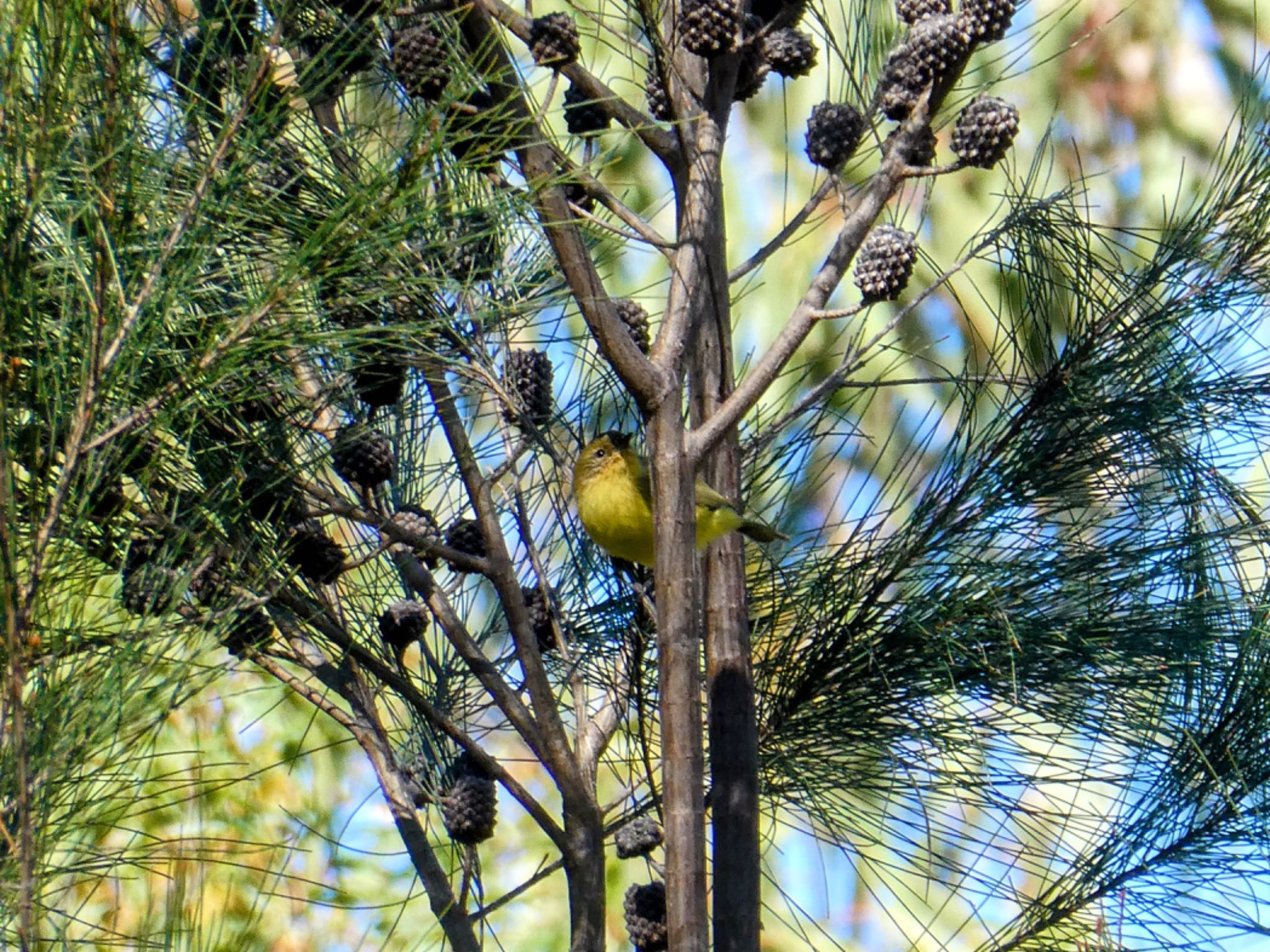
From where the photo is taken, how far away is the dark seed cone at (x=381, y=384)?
129 centimetres

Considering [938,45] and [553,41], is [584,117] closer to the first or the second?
[553,41]

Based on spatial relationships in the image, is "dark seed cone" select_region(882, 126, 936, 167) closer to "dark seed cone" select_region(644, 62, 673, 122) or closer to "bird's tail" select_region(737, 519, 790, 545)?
"dark seed cone" select_region(644, 62, 673, 122)

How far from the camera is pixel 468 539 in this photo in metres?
1.37

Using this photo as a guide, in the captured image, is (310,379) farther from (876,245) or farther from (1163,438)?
(1163,438)

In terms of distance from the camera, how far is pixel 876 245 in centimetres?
126

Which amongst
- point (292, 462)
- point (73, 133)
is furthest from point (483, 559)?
point (73, 133)

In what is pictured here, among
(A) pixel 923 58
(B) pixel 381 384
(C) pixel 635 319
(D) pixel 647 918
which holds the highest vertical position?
(A) pixel 923 58

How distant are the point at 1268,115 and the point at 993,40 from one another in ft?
1.18

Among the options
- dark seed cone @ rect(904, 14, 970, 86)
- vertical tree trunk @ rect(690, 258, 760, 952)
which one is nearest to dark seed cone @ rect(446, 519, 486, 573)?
vertical tree trunk @ rect(690, 258, 760, 952)

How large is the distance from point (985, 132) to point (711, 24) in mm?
251

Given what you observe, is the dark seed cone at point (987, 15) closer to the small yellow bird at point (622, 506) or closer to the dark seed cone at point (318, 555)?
the small yellow bird at point (622, 506)

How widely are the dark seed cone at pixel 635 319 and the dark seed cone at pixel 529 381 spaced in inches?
3.3

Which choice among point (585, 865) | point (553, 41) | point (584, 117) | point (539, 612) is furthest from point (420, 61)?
point (585, 865)

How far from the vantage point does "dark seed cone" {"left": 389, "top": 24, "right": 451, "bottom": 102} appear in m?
1.16
